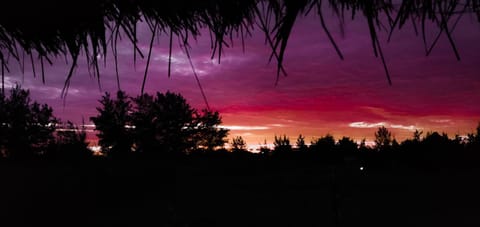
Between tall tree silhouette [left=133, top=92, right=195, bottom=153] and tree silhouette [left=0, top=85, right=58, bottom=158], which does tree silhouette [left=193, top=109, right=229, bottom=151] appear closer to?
tall tree silhouette [left=133, top=92, right=195, bottom=153]

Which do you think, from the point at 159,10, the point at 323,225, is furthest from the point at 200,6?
the point at 323,225

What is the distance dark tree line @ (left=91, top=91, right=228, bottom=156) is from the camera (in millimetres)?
46781

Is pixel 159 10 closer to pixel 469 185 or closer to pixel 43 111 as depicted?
pixel 469 185

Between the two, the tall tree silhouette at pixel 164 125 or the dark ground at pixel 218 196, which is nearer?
the dark ground at pixel 218 196

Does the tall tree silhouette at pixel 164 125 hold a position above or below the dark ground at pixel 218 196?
above

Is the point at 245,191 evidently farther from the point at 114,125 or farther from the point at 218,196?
the point at 114,125

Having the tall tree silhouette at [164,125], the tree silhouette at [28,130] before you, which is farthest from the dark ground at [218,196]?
the tall tree silhouette at [164,125]

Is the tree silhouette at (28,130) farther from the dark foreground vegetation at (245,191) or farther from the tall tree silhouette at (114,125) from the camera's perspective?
the dark foreground vegetation at (245,191)

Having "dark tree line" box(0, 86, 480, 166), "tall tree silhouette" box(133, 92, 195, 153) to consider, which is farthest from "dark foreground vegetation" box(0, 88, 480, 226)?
"tall tree silhouette" box(133, 92, 195, 153)

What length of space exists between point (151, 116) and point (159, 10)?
4891 cm

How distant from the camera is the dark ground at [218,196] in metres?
12.4

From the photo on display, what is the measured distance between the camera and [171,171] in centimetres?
1744

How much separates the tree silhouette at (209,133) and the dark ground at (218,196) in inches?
1253

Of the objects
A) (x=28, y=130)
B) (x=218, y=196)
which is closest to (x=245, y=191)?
(x=218, y=196)
